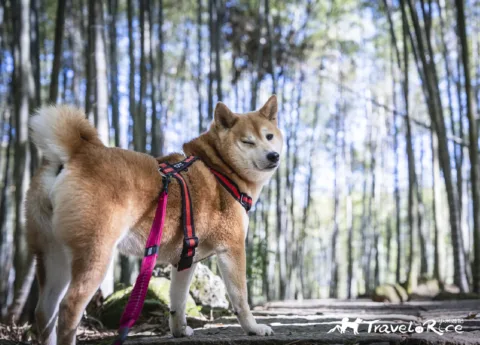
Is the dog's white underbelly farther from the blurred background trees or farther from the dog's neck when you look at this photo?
the blurred background trees

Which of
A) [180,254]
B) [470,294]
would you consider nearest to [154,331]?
[180,254]

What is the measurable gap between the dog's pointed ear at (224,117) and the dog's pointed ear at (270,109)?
277mm

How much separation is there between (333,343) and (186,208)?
979 millimetres

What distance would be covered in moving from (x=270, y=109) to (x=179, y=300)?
1438 mm

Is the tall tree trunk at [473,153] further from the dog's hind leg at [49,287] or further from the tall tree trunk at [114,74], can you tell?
the dog's hind leg at [49,287]

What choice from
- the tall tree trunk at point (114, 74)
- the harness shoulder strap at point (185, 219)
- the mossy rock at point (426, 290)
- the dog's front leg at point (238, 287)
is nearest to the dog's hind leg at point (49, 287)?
the harness shoulder strap at point (185, 219)

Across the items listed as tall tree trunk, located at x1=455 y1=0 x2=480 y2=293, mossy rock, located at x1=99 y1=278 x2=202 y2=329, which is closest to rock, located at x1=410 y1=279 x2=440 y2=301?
tall tree trunk, located at x1=455 y1=0 x2=480 y2=293

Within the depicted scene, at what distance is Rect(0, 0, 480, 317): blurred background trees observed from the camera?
574 cm

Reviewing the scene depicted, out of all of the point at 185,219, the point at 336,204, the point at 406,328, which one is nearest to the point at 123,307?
the point at 185,219

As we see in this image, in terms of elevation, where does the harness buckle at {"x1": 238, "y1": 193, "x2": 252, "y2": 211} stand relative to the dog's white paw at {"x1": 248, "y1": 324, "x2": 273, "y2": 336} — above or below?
above

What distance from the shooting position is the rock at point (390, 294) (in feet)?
20.7

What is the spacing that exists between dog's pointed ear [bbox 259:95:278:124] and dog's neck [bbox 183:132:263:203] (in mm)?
452

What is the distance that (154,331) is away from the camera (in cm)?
335

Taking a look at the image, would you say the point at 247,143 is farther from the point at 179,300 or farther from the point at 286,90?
the point at 286,90
